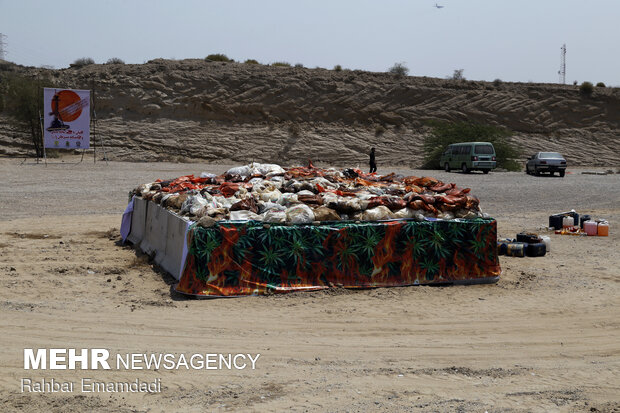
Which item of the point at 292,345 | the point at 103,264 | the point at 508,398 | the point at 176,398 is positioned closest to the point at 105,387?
the point at 176,398

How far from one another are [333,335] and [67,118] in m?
32.9

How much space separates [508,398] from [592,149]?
53749mm

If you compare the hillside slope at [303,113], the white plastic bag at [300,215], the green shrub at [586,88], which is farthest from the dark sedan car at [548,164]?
the white plastic bag at [300,215]

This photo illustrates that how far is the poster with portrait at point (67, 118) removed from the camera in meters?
35.8

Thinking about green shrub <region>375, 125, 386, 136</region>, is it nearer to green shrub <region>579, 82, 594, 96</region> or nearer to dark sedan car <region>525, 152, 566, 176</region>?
dark sedan car <region>525, 152, 566, 176</region>

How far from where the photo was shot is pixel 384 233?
9289 millimetres

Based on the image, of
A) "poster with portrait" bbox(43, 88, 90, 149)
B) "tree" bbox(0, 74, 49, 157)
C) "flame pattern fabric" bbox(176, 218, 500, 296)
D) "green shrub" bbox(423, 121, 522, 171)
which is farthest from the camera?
"green shrub" bbox(423, 121, 522, 171)

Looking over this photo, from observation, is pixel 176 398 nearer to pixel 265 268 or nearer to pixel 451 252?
pixel 265 268

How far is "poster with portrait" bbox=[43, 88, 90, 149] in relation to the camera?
3584 cm

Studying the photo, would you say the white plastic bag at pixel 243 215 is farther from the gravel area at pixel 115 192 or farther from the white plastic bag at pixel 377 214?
the gravel area at pixel 115 192

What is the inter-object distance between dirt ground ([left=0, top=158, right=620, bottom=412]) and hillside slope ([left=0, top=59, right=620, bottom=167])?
35.9m

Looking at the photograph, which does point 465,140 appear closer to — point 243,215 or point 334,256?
point 334,256

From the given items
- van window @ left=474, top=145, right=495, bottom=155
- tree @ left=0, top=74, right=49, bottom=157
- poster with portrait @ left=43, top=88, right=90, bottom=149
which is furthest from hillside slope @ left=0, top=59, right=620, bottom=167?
van window @ left=474, top=145, right=495, bottom=155

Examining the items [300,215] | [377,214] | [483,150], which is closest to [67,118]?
[483,150]
